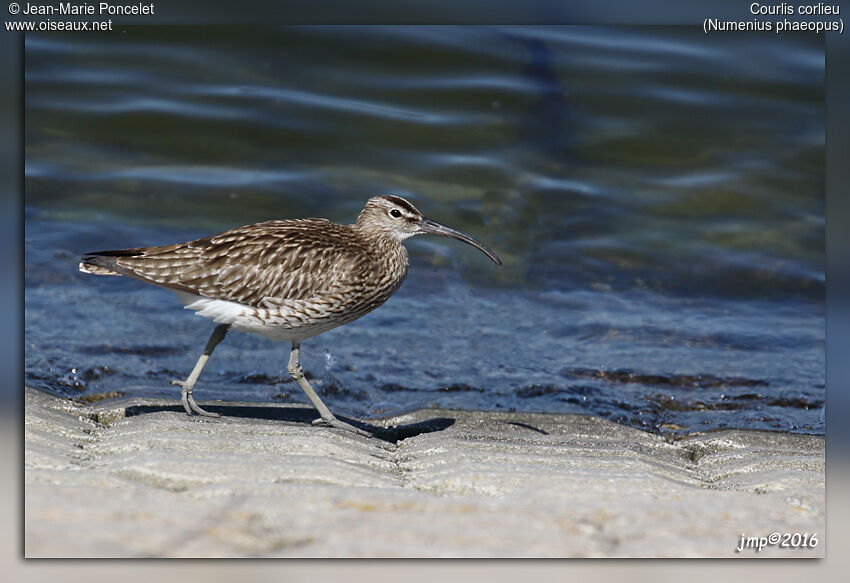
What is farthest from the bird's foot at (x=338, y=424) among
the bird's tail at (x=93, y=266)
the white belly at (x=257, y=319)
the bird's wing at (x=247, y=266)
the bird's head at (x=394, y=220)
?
the bird's tail at (x=93, y=266)

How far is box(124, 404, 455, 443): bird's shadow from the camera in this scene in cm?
704

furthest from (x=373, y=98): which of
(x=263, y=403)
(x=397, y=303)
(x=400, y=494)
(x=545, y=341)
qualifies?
(x=400, y=494)

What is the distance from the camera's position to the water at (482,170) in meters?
10.2

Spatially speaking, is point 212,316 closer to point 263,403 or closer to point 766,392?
point 263,403

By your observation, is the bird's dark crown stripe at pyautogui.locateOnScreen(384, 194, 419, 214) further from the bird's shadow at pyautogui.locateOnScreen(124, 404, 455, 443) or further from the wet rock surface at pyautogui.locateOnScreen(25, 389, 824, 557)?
the wet rock surface at pyautogui.locateOnScreen(25, 389, 824, 557)

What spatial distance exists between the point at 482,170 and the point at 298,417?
674 cm

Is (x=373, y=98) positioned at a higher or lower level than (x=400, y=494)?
higher

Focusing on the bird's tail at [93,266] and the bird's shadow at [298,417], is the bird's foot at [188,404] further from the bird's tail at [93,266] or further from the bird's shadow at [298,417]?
the bird's tail at [93,266]

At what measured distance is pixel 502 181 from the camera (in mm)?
13258

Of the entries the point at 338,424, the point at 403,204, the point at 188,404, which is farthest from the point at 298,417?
the point at 403,204

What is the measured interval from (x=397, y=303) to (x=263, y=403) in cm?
301

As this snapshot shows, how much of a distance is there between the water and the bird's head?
5.60 ft

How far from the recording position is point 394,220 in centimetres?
807

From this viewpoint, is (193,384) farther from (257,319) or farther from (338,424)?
(338,424)
